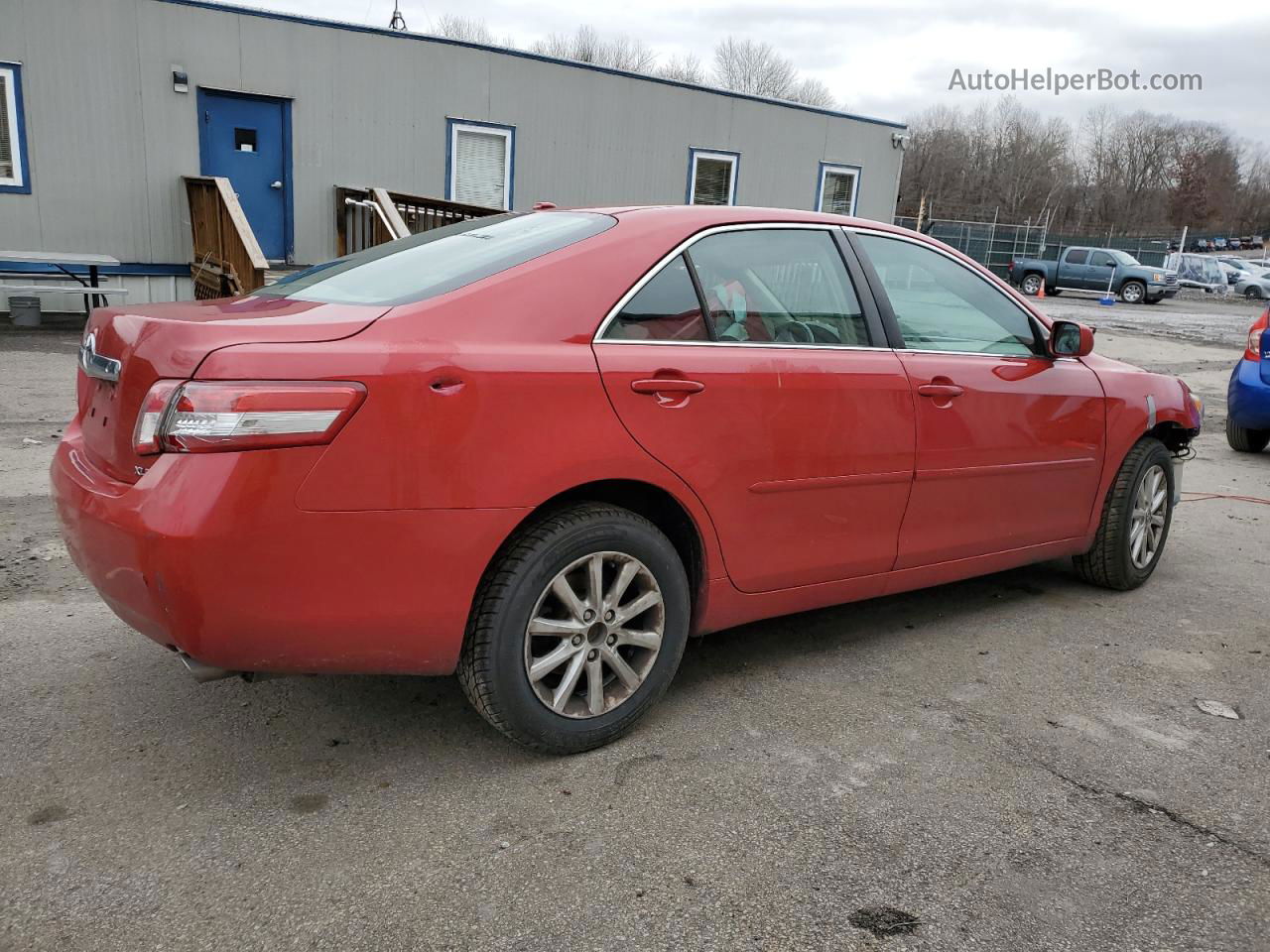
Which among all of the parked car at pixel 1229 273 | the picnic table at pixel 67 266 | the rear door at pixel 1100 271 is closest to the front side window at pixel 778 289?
the picnic table at pixel 67 266

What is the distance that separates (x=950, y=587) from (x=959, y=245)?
3573 cm

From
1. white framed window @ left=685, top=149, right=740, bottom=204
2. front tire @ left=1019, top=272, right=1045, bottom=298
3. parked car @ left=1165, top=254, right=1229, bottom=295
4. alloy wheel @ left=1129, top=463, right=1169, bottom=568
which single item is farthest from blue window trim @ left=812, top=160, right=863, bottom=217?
parked car @ left=1165, top=254, right=1229, bottom=295

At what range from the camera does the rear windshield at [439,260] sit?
283 centimetres

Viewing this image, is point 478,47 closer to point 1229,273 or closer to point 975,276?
point 975,276

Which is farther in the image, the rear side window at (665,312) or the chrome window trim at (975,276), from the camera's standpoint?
the chrome window trim at (975,276)

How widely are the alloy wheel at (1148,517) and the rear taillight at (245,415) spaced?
145 inches

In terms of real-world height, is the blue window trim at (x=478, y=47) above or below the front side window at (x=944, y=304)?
above

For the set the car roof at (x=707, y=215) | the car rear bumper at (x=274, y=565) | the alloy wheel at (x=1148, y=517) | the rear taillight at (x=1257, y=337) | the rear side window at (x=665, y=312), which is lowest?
the alloy wheel at (x=1148, y=517)

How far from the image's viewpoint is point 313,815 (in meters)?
2.56

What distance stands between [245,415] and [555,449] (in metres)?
0.78

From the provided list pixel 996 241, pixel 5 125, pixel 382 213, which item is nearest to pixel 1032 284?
pixel 996 241

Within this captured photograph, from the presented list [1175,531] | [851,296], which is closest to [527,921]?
[851,296]

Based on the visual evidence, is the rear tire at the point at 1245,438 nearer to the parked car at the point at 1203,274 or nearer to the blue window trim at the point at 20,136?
the blue window trim at the point at 20,136

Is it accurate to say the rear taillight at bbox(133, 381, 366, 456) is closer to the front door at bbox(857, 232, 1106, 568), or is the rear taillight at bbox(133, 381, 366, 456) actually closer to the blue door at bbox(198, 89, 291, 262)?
the front door at bbox(857, 232, 1106, 568)
